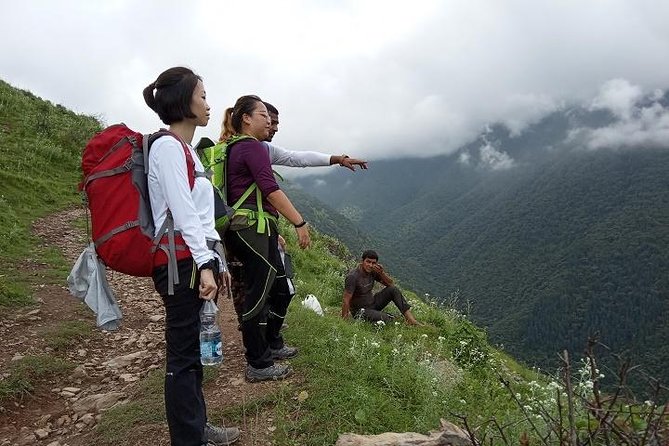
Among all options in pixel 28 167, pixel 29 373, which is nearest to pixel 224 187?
pixel 29 373

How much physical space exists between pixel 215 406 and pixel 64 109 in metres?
20.1

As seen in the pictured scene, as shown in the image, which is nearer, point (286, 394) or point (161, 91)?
point (161, 91)

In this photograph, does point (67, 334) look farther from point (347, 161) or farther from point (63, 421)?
point (347, 161)

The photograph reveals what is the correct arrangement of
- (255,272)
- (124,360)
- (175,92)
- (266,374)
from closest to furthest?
1. (175,92)
2. (255,272)
3. (266,374)
4. (124,360)

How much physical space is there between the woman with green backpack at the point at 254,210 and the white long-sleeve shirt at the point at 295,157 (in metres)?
0.64

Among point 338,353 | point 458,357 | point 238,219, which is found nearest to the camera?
point 238,219

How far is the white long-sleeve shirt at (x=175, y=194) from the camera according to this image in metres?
2.85

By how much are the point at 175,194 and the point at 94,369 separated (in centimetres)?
346

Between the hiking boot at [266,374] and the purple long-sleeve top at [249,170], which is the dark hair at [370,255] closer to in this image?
the hiking boot at [266,374]

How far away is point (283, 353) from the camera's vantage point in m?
4.93

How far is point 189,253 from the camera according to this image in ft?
9.73

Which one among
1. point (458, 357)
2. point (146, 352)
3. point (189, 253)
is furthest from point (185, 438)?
point (458, 357)

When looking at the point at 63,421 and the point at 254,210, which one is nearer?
the point at 254,210

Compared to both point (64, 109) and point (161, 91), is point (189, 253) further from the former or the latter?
point (64, 109)
